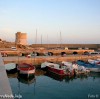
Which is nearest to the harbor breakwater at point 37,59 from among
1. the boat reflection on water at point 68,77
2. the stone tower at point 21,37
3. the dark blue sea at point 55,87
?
the dark blue sea at point 55,87

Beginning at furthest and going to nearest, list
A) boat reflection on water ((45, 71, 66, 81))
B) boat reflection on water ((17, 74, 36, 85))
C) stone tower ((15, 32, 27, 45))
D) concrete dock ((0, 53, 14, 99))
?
stone tower ((15, 32, 27, 45)) → boat reflection on water ((45, 71, 66, 81)) → boat reflection on water ((17, 74, 36, 85)) → concrete dock ((0, 53, 14, 99))

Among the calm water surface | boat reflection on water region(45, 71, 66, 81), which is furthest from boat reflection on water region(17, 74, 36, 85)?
boat reflection on water region(45, 71, 66, 81)

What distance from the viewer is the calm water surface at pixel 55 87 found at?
59.8ft

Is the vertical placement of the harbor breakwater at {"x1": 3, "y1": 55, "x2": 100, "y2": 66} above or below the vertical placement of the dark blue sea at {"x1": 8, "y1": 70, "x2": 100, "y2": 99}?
above

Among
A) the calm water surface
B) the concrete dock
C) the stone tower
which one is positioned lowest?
the calm water surface

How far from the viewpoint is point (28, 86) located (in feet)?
72.2

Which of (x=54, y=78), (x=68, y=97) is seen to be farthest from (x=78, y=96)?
(x=54, y=78)

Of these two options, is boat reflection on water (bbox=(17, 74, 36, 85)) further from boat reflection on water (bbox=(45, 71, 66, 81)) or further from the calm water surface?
boat reflection on water (bbox=(45, 71, 66, 81))

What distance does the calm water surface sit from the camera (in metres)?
18.2

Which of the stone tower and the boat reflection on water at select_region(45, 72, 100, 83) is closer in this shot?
the boat reflection on water at select_region(45, 72, 100, 83)

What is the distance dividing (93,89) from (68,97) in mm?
4621

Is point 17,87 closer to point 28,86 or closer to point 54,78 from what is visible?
point 28,86

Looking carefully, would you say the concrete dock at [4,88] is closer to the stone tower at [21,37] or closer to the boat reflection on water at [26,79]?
the boat reflection on water at [26,79]

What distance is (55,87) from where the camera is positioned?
21.6 metres
